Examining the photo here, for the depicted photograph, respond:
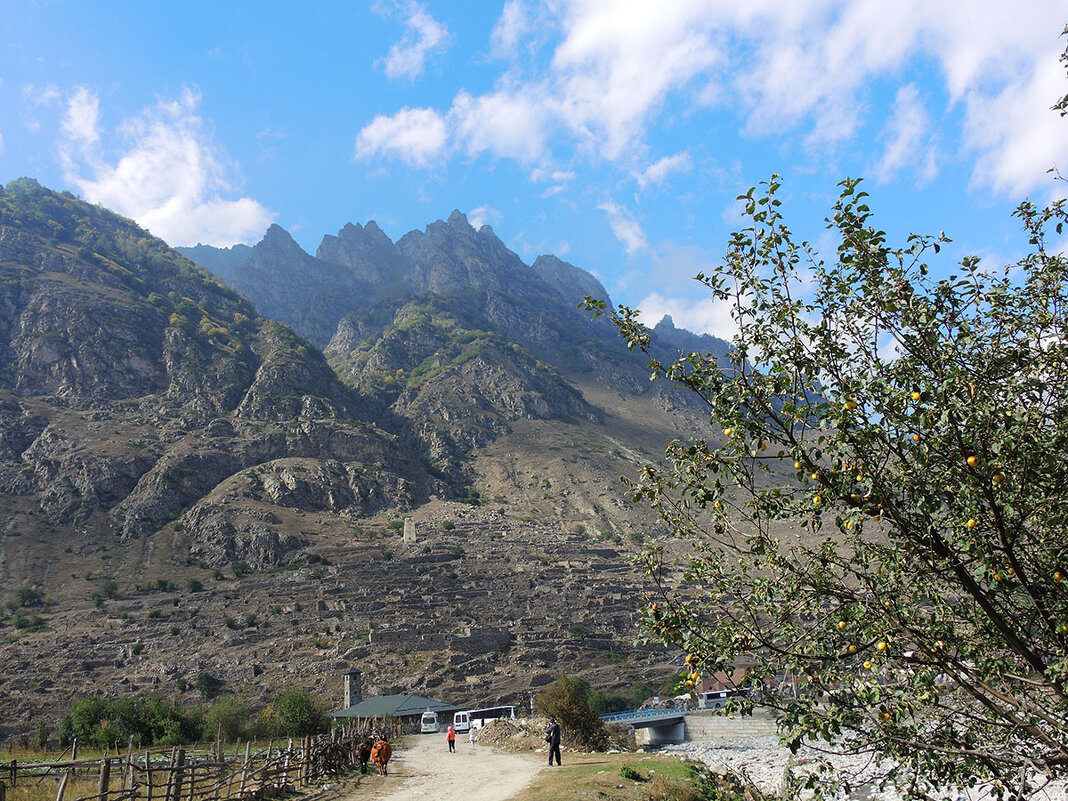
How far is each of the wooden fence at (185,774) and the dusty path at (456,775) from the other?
2.27m

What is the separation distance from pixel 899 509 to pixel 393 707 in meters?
54.8

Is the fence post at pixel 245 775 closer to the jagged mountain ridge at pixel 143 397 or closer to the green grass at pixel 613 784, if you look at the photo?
the green grass at pixel 613 784

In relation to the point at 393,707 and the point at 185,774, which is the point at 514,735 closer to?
the point at 393,707

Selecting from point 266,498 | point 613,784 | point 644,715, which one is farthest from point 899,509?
point 266,498

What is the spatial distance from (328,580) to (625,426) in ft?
311

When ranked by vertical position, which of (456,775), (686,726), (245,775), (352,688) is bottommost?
(686,726)

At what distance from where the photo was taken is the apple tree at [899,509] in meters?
4.52

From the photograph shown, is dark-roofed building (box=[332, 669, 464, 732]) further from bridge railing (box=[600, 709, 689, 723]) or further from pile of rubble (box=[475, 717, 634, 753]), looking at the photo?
bridge railing (box=[600, 709, 689, 723])

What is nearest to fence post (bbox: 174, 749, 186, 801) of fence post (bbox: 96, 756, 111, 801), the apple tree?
fence post (bbox: 96, 756, 111, 801)

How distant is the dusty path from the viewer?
64.3ft

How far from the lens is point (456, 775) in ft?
81.1

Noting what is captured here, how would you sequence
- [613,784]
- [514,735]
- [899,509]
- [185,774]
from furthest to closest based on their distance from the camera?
[514,735] → [613,784] → [185,774] → [899,509]

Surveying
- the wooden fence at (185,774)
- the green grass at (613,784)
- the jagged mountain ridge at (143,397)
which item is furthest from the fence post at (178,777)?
the jagged mountain ridge at (143,397)

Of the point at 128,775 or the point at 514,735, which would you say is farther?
the point at 514,735
